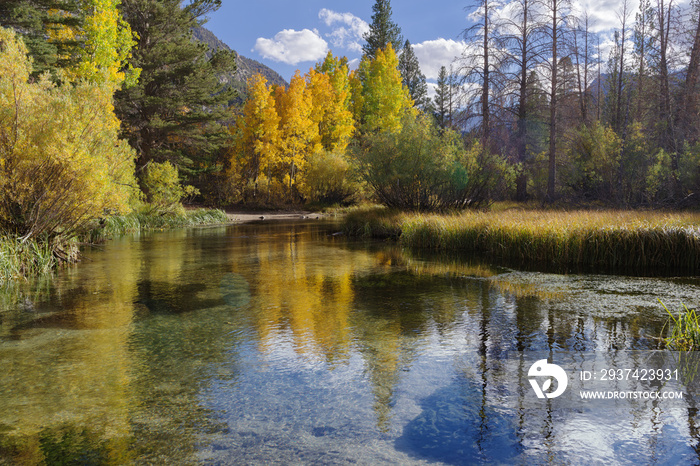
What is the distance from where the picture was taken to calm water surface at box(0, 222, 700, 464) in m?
2.93

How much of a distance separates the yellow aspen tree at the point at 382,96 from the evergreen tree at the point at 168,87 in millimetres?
11567

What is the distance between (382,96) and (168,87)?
1575 centimetres

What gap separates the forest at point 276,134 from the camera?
892 centimetres

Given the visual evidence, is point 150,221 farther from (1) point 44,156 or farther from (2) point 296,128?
(2) point 296,128

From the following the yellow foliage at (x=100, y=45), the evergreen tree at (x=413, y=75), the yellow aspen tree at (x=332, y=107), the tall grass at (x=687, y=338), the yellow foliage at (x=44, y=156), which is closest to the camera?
the tall grass at (x=687, y=338)

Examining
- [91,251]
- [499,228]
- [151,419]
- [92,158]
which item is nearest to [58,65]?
[91,251]

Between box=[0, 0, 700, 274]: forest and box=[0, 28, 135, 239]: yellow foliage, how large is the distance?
0.03 metres

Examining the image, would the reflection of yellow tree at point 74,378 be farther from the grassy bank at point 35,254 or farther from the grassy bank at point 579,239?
the grassy bank at point 579,239

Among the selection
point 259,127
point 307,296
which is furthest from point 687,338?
point 259,127

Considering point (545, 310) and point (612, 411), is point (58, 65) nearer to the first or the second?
point (545, 310)

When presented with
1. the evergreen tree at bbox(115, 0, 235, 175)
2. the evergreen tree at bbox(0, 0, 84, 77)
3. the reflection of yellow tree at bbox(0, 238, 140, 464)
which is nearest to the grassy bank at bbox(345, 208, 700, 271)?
the reflection of yellow tree at bbox(0, 238, 140, 464)

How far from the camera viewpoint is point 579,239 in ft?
33.1

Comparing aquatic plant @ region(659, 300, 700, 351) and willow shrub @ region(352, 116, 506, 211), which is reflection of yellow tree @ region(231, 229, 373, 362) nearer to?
aquatic plant @ region(659, 300, 700, 351)

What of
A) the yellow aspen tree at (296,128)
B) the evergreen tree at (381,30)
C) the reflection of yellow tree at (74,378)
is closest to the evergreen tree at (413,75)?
the evergreen tree at (381,30)
